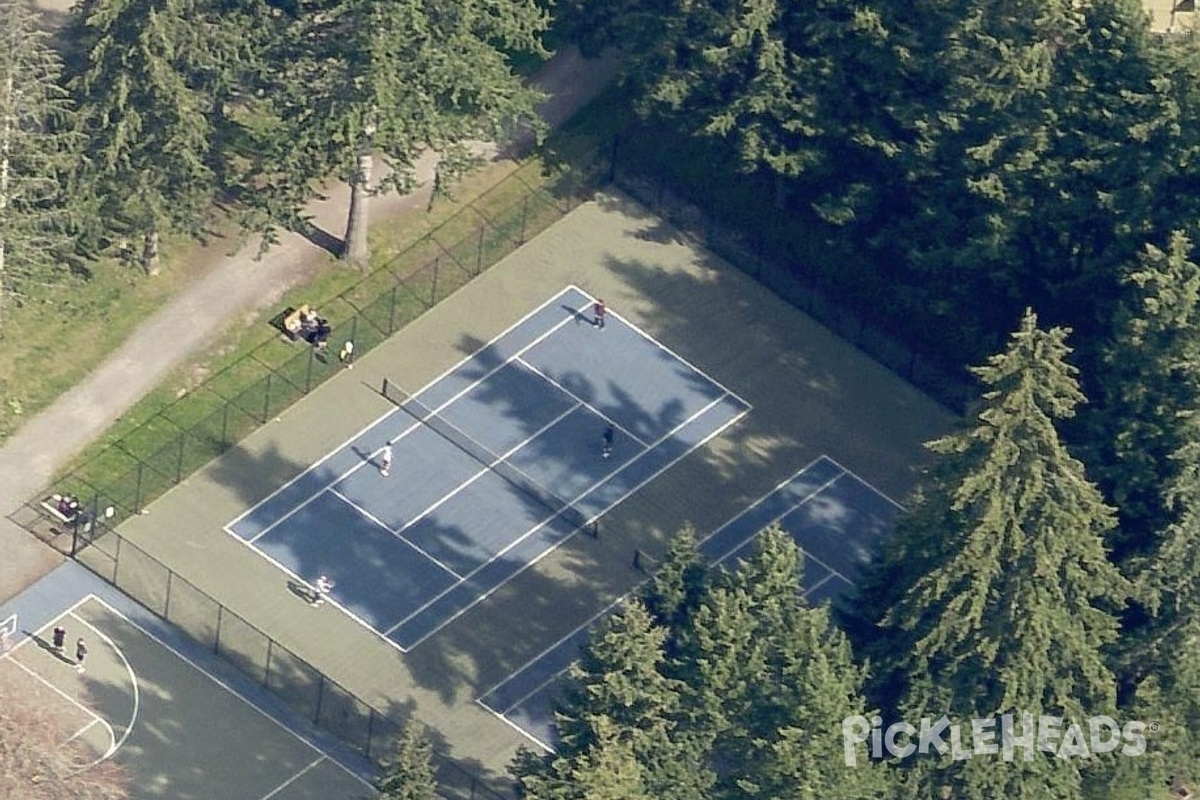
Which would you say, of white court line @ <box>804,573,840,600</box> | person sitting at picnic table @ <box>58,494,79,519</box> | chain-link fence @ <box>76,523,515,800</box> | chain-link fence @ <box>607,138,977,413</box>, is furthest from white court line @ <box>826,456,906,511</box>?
person sitting at picnic table @ <box>58,494,79,519</box>

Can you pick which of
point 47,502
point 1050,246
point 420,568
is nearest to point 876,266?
point 1050,246

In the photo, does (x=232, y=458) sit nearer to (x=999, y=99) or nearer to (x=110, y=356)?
(x=110, y=356)

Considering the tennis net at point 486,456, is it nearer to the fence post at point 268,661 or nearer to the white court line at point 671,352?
the white court line at point 671,352

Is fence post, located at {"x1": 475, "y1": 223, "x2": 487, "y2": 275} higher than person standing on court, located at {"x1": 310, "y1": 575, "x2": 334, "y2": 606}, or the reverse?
fence post, located at {"x1": 475, "y1": 223, "x2": 487, "y2": 275}

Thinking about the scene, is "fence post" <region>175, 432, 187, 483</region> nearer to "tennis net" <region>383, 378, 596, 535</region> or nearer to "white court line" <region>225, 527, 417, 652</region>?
"white court line" <region>225, 527, 417, 652</region>

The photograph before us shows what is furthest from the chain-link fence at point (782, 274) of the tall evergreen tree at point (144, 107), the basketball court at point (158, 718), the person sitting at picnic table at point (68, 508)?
the basketball court at point (158, 718)
